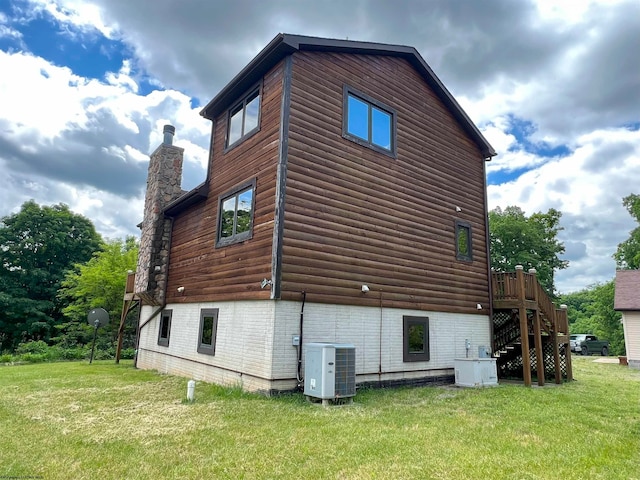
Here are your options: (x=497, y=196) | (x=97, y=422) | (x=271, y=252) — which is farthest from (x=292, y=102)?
(x=497, y=196)

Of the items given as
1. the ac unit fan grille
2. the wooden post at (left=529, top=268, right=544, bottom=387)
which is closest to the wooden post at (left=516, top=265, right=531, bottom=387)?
the wooden post at (left=529, top=268, right=544, bottom=387)

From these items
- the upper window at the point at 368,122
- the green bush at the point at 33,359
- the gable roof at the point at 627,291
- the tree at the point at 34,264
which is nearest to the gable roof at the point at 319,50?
the upper window at the point at 368,122

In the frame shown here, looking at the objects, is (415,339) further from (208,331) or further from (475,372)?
(208,331)

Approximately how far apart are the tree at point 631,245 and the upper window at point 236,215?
36.5m

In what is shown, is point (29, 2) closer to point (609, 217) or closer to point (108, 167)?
point (108, 167)

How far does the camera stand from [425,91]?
40.0 feet

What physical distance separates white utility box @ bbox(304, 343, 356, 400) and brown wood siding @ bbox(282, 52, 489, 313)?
1.26 metres

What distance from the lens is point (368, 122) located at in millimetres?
10250

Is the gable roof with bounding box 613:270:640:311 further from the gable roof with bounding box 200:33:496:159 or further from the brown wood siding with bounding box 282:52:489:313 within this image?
the gable roof with bounding box 200:33:496:159

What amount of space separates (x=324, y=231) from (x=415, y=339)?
3.90 meters

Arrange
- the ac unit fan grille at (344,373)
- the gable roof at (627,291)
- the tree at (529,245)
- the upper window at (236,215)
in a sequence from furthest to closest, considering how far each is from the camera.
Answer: the tree at (529,245) → the gable roof at (627,291) → the upper window at (236,215) → the ac unit fan grille at (344,373)

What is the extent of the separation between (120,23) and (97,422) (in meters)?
10.4

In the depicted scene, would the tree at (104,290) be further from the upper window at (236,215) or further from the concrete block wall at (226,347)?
the upper window at (236,215)

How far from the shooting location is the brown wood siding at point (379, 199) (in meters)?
8.41
